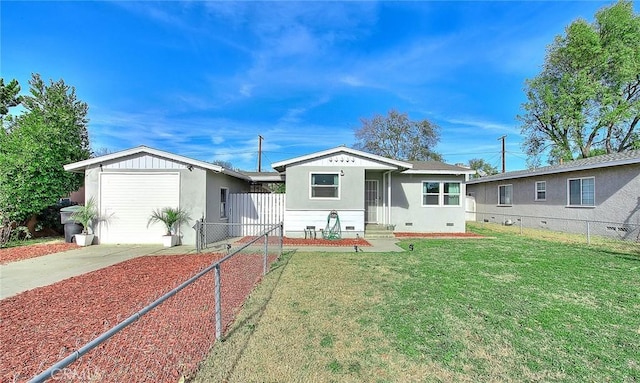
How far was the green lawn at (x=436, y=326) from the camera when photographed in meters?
2.81

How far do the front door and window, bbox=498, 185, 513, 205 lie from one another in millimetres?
10455

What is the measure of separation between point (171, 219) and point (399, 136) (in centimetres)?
2984

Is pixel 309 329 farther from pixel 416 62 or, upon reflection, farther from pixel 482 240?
pixel 416 62

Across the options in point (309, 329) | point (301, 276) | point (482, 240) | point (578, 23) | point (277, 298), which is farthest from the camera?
point (578, 23)

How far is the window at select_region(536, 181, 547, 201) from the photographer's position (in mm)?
15859

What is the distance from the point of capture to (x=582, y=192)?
1359 centimetres

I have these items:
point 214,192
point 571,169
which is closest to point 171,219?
point 214,192

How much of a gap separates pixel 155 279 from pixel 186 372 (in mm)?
3930

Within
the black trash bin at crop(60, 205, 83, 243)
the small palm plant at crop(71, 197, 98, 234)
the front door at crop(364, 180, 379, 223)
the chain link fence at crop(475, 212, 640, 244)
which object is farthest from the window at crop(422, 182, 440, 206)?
the black trash bin at crop(60, 205, 83, 243)

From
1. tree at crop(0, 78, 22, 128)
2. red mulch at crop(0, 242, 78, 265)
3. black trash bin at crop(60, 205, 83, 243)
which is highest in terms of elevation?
tree at crop(0, 78, 22, 128)

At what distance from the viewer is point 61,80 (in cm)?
1911

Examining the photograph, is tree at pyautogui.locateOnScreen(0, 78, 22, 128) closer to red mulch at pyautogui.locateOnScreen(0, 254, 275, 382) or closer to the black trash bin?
the black trash bin

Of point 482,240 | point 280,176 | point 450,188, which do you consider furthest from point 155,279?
point 450,188

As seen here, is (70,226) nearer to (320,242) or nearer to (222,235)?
(222,235)
